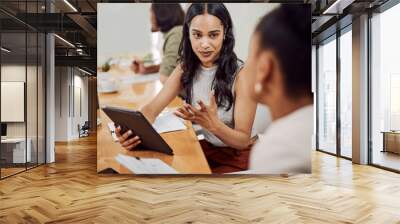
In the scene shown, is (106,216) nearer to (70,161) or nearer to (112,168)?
(112,168)

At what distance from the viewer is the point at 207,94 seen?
6.39 meters

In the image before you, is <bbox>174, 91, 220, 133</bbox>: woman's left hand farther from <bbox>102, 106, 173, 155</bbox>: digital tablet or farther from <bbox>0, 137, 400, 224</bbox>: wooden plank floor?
<bbox>0, 137, 400, 224</bbox>: wooden plank floor

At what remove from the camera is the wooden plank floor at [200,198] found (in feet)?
13.2

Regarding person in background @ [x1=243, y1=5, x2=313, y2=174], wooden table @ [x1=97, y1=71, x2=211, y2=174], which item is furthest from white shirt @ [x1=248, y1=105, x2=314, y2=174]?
wooden table @ [x1=97, y1=71, x2=211, y2=174]

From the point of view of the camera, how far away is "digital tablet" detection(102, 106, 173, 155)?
251 inches

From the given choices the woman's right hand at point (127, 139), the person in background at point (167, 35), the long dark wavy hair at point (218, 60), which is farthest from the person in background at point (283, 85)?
the woman's right hand at point (127, 139)

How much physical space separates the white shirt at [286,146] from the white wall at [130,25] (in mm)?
1550

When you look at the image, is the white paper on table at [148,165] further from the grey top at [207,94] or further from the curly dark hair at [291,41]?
the curly dark hair at [291,41]

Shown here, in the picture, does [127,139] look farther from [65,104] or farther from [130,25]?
[65,104]

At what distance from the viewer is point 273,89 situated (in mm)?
6320

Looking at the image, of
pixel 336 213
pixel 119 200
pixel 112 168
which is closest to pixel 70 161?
pixel 112 168

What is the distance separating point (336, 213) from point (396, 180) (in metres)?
2.66

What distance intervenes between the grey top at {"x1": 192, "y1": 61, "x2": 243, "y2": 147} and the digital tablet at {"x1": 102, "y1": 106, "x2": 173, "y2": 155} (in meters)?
0.66

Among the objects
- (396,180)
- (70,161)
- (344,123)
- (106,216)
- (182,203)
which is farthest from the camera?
(344,123)
